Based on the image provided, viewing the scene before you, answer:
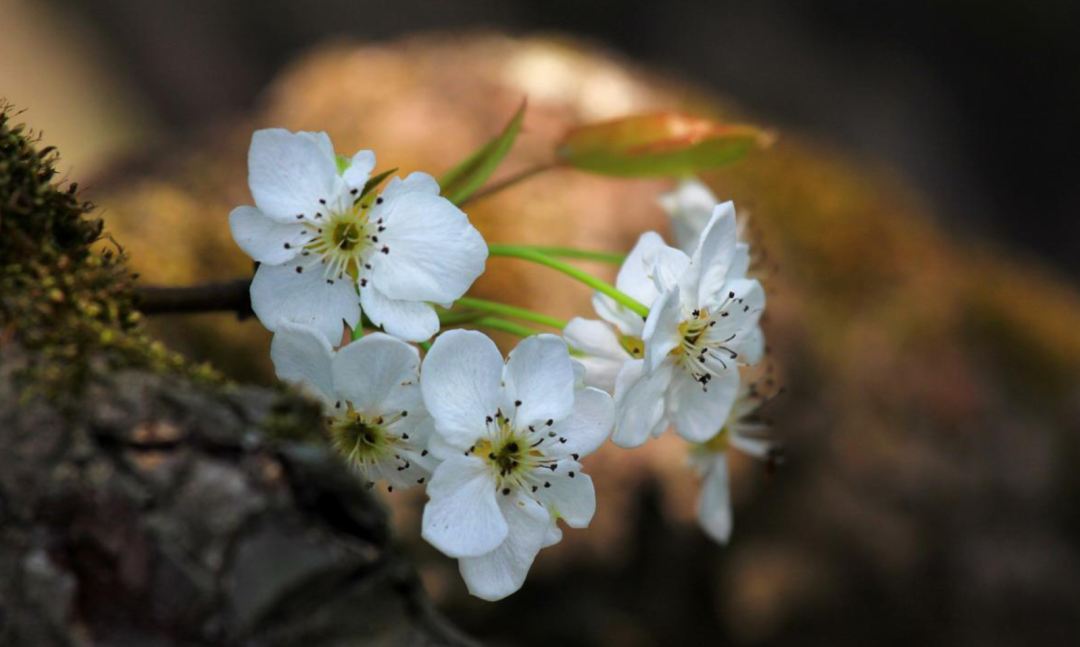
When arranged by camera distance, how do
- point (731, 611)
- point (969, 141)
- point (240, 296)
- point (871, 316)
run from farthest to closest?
point (969, 141), point (871, 316), point (731, 611), point (240, 296)

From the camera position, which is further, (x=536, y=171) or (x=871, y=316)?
(x=871, y=316)

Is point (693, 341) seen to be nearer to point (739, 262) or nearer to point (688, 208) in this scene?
point (739, 262)

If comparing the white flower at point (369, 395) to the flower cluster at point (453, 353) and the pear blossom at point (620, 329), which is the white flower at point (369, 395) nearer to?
the flower cluster at point (453, 353)

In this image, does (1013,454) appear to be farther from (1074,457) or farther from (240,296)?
(240,296)

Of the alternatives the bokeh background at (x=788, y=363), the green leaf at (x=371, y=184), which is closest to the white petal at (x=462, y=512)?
the green leaf at (x=371, y=184)

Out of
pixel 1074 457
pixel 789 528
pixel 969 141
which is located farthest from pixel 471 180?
pixel 969 141

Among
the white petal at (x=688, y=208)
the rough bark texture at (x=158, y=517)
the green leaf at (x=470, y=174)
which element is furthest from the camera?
the white petal at (x=688, y=208)

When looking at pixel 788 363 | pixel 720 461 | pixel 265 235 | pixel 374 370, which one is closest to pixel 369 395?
pixel 374 370
